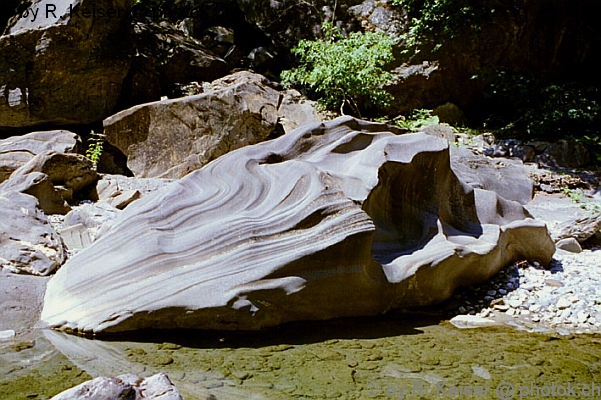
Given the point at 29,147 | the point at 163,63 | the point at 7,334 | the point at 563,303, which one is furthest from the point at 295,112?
the point at 7,334

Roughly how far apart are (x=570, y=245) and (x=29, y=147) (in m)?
6.82

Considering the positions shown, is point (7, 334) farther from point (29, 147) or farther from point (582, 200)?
point (582, 200)

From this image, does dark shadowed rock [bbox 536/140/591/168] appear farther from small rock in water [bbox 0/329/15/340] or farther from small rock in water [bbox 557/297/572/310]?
small rock in water [bbox 0/329/15/340]

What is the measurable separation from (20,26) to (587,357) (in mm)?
8906

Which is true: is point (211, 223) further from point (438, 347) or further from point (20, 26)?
point (20, 26)

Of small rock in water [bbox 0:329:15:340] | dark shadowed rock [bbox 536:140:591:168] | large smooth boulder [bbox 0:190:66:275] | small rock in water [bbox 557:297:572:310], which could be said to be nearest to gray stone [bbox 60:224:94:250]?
large smooth boulder [bbox 0:190:66:275]

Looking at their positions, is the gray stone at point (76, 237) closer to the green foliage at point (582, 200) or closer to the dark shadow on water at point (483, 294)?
the dark shadow on water at point (483, 294)

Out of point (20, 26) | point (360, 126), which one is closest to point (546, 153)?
point (360, 126)

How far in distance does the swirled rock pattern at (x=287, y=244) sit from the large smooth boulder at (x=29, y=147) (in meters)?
4.21

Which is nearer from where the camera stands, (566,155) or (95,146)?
(95,146)

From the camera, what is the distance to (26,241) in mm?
4199

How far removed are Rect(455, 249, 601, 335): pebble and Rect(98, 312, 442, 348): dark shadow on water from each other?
1.86ft

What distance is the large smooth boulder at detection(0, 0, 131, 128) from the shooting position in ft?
28.1

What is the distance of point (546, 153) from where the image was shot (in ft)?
30.0
